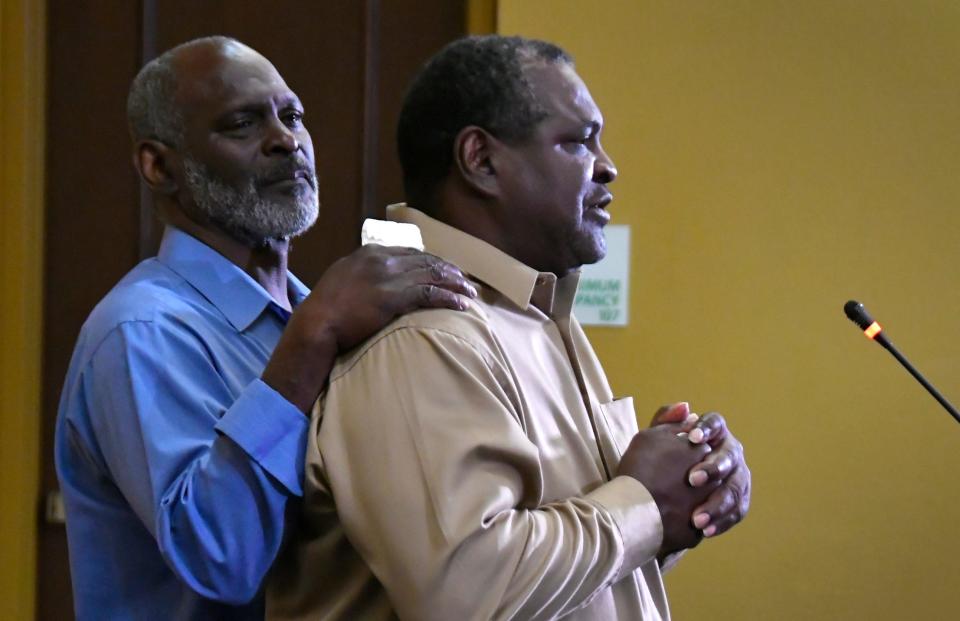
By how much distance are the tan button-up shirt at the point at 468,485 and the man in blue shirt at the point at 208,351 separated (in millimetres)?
41

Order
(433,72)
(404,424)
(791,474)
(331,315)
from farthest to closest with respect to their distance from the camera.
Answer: (791,474)
(433,72)
(331,315)
(404,424)

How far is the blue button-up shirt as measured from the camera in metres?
1.11

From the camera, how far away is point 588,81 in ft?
8.07

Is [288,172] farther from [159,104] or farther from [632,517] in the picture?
[632,517]

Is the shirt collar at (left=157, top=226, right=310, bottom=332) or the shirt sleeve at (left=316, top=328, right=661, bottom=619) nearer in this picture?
the shirt sleeve at (left=316, top=328, right=661, bottom=619)

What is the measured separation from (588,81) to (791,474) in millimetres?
915

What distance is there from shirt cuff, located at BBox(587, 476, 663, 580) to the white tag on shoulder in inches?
12.7

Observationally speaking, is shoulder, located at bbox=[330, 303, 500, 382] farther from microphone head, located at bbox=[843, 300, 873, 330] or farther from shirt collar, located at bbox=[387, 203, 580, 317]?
microphone head, located at bbox=[843, 300, 873, 330]

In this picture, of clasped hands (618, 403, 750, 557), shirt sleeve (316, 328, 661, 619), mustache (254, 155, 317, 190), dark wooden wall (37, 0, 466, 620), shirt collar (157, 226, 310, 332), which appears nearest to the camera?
shirt sleeve (316, 328, 661, 619)

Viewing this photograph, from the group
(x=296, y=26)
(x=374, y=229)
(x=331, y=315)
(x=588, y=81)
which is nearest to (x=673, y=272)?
(x=588, y=81)

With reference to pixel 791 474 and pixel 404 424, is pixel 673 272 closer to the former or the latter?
pixel 791 474

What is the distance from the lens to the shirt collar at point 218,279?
1.40 meters

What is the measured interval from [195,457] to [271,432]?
127 millimetres

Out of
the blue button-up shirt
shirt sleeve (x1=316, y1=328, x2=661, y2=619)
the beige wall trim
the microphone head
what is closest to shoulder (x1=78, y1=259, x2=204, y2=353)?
the blue button-up shirt
